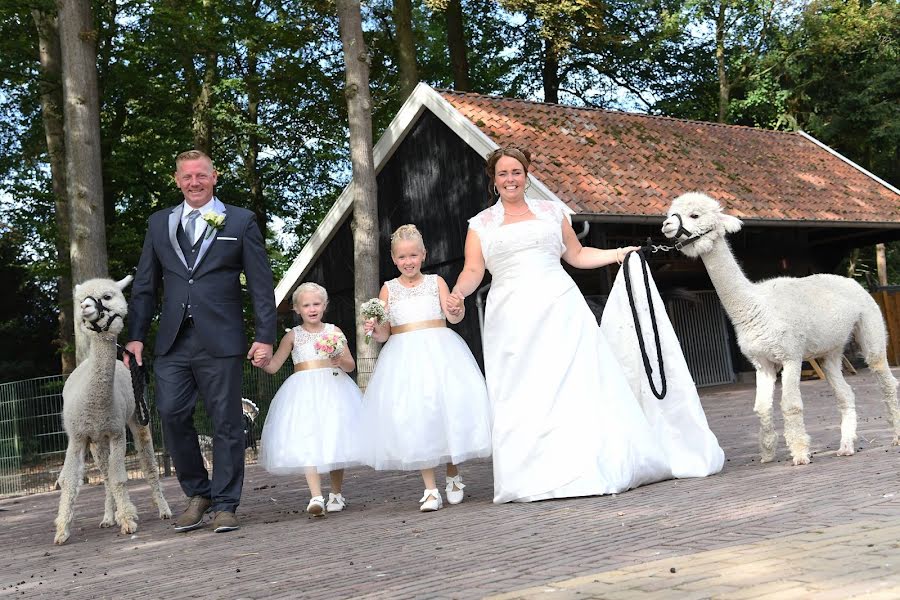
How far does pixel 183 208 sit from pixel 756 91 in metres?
28.3

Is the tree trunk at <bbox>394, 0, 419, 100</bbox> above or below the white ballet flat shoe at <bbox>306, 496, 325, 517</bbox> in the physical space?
above

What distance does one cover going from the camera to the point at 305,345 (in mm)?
8102

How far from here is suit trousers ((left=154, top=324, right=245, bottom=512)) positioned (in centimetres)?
723

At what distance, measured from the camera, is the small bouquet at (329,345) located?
312 inches

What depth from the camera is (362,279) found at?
1531 cm

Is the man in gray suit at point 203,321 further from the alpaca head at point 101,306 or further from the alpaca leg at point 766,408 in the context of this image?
the alpaca leg at point 766,408

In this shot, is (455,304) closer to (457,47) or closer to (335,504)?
(335,504)

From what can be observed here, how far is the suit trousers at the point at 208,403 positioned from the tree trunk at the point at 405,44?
1509 centimetres

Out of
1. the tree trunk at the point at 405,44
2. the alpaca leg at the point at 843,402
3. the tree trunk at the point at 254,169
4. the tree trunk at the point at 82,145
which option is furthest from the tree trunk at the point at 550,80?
the alpaca leg at the point at 843,402

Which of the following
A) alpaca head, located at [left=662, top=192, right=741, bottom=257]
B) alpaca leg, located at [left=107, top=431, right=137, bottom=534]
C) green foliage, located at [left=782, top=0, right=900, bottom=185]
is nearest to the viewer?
alpaca leg, located at [left=107, top=431, right=137, bottom=534]

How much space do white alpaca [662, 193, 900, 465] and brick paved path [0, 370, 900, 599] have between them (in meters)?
0.32

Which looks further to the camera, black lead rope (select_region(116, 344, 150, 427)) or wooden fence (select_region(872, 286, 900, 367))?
wooden fence (select_region(872, 286, 900, 367))

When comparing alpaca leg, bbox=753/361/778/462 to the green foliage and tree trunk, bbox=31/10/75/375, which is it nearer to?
tree trunk, bbox=31/10/75/375

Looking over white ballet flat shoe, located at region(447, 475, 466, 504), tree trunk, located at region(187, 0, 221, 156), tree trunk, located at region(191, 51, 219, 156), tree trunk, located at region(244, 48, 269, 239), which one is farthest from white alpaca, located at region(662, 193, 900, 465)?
tree trunk, located at region(244, 48, 269, 239)
